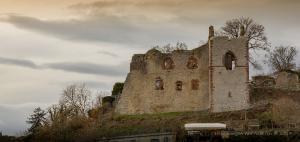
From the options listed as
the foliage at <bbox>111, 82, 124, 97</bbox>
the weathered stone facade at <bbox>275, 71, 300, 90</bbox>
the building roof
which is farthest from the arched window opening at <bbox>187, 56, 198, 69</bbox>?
the building roof

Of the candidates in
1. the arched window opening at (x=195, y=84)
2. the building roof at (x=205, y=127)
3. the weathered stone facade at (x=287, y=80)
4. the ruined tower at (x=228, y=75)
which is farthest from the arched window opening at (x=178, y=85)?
the building roof at (x=205, y=127)

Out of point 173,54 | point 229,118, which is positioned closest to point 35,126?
point 173,54

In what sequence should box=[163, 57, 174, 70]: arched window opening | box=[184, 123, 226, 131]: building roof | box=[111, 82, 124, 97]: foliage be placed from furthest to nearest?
box=[111, 82, 124, 97]: foliage, box=[163, 57, 174, 70]: arched window opening, box=[184, 123, 226, 131]: building roof

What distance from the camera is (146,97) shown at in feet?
257

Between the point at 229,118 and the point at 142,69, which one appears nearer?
the point at 229,118

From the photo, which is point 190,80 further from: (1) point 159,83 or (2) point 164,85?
(1) point 159,83

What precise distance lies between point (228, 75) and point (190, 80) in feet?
14.2

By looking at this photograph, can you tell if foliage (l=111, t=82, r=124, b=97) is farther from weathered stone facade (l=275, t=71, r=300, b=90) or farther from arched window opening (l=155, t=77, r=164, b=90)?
weathered stone facade (l=275, t=71, r=300, b=90)

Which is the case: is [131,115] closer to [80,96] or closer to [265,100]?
[265,100]

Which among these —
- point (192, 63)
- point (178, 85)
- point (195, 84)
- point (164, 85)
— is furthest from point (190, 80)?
point (164, 85)

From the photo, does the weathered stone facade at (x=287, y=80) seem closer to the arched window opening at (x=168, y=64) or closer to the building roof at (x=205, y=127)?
the arched window opening at (x=168, y=64)

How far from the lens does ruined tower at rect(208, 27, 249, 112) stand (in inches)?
2936

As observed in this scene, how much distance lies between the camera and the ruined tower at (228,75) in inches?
2936

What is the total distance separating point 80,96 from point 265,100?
28.7 m
